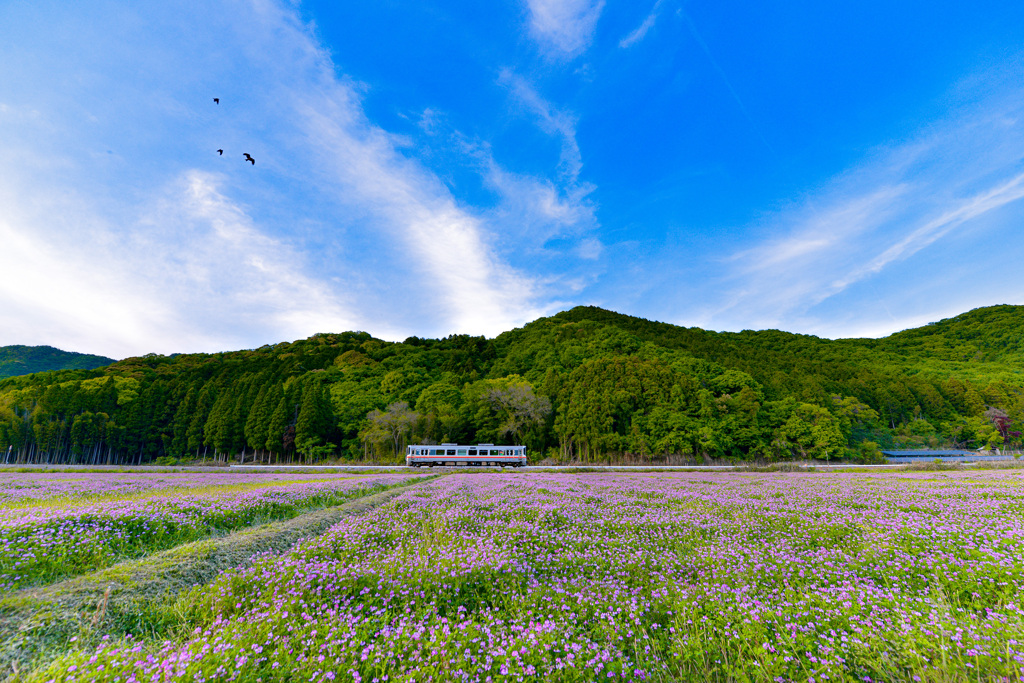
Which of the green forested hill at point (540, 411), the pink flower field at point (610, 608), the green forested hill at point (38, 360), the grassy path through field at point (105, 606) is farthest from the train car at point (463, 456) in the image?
the green forested hill at point (38, 360)

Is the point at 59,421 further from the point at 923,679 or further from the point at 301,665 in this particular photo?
the point at 923,679

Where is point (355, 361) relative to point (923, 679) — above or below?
above

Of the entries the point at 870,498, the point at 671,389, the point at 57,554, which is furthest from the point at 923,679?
the point at 671,389

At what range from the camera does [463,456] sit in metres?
43.8

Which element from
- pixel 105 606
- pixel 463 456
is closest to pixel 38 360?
pixel 463 456

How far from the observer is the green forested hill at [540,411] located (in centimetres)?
5122

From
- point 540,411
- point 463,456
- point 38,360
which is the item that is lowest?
→ point 463,456

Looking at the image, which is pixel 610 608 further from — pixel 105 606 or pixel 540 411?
pixel 540 411

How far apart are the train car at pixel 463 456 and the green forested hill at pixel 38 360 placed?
542 feet

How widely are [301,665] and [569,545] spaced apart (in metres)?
5.55

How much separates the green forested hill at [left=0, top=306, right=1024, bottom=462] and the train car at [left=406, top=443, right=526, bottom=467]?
28.7ft

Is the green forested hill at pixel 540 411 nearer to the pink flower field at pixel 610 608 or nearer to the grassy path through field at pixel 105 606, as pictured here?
the pink flower field at pixel 610 608

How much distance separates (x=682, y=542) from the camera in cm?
790

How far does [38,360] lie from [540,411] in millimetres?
211366
